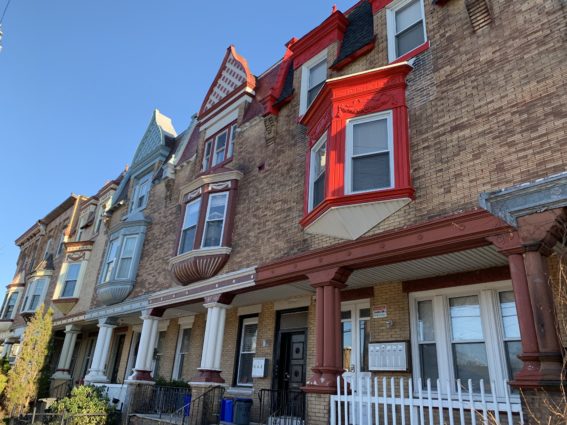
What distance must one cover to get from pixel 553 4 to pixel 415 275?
5414 millimetres

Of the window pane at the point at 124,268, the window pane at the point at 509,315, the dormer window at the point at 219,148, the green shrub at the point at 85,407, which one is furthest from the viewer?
the window pane at the point at 124,268

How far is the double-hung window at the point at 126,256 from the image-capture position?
55.3 feet

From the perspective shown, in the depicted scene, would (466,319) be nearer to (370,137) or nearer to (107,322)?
(370,137)

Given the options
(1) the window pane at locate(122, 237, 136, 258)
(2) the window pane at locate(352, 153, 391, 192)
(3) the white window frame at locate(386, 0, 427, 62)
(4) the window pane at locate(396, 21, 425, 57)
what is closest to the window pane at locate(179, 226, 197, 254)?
(1) the window pane at locate(122, 237, 136, 258)

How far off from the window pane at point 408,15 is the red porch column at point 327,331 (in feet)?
19.3

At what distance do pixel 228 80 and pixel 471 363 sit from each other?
12.5 metres

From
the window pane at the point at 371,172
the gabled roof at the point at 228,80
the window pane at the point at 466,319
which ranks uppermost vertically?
the gabled roof at the point at 228,80

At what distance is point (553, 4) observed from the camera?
7.28 m

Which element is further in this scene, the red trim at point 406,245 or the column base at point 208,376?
the column base at point 208,376

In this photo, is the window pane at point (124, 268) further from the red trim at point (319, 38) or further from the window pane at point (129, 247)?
the red trim at point (319, 38)

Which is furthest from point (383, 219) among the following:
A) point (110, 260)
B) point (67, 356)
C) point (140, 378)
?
point (67, 356)

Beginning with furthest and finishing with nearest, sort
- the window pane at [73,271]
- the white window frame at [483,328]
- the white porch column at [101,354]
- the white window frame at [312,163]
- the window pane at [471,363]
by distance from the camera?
the window pane at [73,271]
the white porch column at [101,354]
the white window frame at [312,163]
the window pane at [471,363]
the white window frame at [483,328]

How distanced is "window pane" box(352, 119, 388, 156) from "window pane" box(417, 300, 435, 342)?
3.40 metres

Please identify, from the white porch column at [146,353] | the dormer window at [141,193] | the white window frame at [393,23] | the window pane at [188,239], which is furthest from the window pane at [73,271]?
the white window frame at [393,23]
